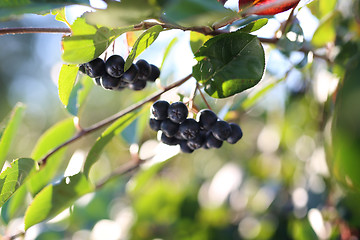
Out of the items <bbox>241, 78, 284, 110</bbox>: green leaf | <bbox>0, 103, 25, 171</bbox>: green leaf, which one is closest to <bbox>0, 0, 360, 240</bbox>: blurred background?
<bbox>241, 78, 284, 110</bbox>: green leaf

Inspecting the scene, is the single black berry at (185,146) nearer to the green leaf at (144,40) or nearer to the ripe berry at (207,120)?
the ripe berry at (207,120)

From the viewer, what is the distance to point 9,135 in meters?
1.11

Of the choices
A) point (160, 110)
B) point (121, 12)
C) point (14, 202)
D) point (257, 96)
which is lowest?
point (14, 202)

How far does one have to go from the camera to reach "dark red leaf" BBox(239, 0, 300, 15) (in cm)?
75

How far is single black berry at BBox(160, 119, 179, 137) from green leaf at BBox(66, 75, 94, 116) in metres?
0.38

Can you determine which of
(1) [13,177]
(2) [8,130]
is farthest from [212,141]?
(2) [8,130]

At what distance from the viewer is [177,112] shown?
3.04 feet

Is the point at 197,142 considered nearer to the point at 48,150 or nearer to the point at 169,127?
the point at 169,127

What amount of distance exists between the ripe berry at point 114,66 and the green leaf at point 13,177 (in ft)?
1.09

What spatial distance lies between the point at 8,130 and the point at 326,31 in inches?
42.4

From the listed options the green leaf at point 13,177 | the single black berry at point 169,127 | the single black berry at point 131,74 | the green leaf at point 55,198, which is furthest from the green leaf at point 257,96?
the green leaf at point 13,177

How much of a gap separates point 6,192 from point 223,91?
597 mm

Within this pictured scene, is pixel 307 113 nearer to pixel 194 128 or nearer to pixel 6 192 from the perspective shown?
pixel 194 128

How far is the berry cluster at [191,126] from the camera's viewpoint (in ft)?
3.06
